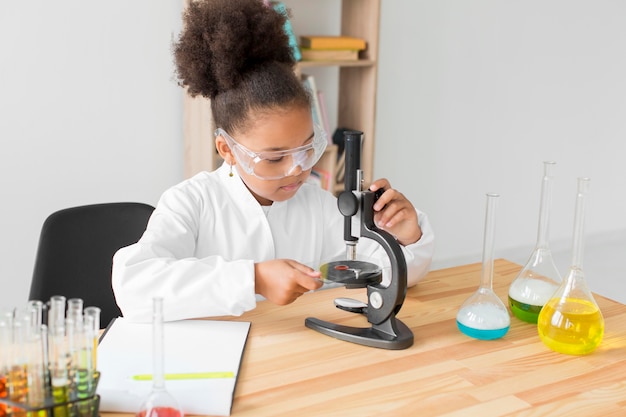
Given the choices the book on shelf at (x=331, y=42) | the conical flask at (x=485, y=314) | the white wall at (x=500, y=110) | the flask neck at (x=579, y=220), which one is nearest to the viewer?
the flask neck at (x=579, y=220)

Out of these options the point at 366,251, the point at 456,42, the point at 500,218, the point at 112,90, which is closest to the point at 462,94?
the point at 456,42

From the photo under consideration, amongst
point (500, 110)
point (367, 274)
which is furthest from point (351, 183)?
point (500, 110)

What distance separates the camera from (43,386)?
1065mm

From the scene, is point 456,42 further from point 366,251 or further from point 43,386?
point 43,386

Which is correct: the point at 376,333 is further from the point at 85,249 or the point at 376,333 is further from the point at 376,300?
the point at 85,249

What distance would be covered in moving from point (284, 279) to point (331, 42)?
2.05 meters

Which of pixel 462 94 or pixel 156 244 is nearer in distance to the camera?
pixel 156 244

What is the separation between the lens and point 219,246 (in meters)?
1.93

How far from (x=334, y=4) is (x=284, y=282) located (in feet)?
7.98

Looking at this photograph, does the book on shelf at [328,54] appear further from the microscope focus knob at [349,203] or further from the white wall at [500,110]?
the microscope focus knob at [349,203]

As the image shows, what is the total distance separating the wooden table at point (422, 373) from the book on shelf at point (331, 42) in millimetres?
1842

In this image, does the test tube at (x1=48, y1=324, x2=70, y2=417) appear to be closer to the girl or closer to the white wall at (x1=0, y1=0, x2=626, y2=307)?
the girl

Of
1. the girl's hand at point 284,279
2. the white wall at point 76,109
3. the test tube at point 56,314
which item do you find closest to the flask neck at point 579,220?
the girl's hand at point 284,279

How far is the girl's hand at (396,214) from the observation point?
1613 mm
